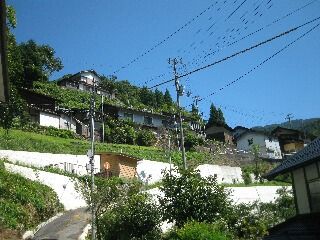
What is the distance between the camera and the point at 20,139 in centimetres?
4431

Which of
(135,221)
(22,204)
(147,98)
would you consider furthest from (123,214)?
(147,98)

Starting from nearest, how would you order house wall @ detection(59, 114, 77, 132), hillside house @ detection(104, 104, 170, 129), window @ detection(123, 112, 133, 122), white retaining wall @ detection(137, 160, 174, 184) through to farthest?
white retaining wall @ detection(137, 160, 174, 184), house wall @ detection(59, 114, 77, 132), hillside house @ detection(104, 104, 170, 129), window @ detection(123, 112, 133, 122)

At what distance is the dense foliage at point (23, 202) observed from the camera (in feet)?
77.0

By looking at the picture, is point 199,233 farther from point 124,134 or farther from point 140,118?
point 140,118

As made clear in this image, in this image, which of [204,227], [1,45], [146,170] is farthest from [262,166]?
[1,45]

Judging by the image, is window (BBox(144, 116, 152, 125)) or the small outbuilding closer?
the small outbuilding

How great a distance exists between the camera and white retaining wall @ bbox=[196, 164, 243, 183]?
5141 cm

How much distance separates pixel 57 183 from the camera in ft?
112

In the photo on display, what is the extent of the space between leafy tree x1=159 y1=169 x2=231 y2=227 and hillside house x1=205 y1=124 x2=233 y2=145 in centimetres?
5843

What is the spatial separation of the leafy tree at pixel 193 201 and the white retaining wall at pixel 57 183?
46.1 ft

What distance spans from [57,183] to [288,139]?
59.3 m

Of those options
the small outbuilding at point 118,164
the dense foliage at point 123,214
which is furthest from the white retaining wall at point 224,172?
the dense foliage at point 123,214

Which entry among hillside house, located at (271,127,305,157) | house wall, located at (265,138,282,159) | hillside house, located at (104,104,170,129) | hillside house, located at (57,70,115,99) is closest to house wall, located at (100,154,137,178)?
hillside house, located at (104,104,170,129)

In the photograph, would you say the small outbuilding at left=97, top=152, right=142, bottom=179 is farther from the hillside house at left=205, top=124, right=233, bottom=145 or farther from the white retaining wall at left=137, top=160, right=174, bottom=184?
the hillside house at left=205, top=124, right=233, bottom=145
